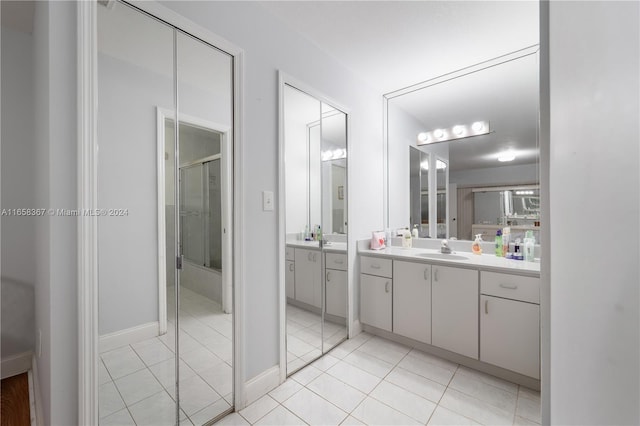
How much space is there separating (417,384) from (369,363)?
370mm

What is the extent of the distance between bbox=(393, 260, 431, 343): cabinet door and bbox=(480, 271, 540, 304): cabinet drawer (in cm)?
39

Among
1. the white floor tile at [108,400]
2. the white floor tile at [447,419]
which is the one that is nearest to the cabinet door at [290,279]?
the white floor tile at [108,400]

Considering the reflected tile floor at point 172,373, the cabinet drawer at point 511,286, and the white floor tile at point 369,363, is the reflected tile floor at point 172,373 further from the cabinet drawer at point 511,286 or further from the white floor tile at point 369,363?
the cabinet drawer at point 511,286

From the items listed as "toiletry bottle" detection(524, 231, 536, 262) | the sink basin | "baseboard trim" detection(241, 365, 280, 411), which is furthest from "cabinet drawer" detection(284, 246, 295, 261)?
"toiletry bottle" detection(524, 231, 536, 262)

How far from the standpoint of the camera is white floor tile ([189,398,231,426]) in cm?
144

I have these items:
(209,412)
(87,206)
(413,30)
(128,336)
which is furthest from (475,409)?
(413,30)

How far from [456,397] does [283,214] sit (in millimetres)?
1572

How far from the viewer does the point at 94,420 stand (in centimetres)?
107

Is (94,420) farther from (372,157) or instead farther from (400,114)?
(400,114)

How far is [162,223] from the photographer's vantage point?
4.49ft

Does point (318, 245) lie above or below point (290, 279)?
above

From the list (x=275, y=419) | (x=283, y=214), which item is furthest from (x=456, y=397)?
(x=283, y=214)

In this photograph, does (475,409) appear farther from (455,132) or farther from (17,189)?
(17,189)

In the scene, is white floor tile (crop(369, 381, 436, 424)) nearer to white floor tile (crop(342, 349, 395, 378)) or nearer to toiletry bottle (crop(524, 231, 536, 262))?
white floor tile (crop(342, 349, 395, 378))
